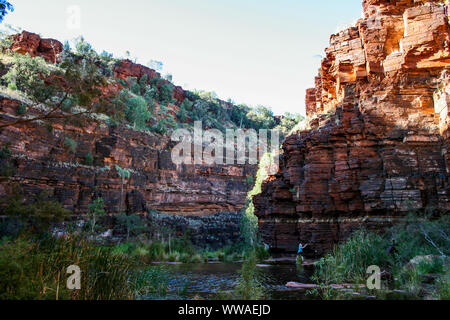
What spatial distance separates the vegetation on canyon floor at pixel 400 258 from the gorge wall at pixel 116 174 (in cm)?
2069

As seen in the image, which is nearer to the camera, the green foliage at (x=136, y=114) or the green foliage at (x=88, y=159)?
the green foliage at (x=88, y=159)

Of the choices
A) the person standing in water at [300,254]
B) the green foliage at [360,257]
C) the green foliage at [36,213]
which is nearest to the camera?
the green foliage at [360,257]

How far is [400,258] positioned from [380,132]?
6904mm

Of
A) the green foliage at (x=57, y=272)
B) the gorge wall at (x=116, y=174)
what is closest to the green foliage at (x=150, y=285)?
the green foliage at (x=57, y=272)

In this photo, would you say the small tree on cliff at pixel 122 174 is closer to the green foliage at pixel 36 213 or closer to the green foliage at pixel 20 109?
the green foliage at pixel 20 109

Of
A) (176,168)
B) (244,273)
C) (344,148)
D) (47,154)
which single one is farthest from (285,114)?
(244,273)

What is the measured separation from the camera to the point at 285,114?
89.8m

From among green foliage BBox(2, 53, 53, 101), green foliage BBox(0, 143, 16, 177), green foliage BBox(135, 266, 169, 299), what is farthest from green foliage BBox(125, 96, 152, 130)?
green foliage BBox(135, 266, 169, 299)

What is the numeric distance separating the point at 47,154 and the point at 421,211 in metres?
32.5

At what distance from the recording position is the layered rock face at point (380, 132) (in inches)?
580

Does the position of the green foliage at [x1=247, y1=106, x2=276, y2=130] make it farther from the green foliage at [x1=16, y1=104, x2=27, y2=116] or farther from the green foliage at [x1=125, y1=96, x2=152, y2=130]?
the green foliage at [x1=16, y1=104, x2=27, y2=116]

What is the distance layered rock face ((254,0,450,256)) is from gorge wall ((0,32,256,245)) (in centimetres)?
1761

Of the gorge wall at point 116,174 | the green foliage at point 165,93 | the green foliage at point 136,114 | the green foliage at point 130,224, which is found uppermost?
the green foliage at point 165,93

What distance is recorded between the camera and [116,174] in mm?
38594
